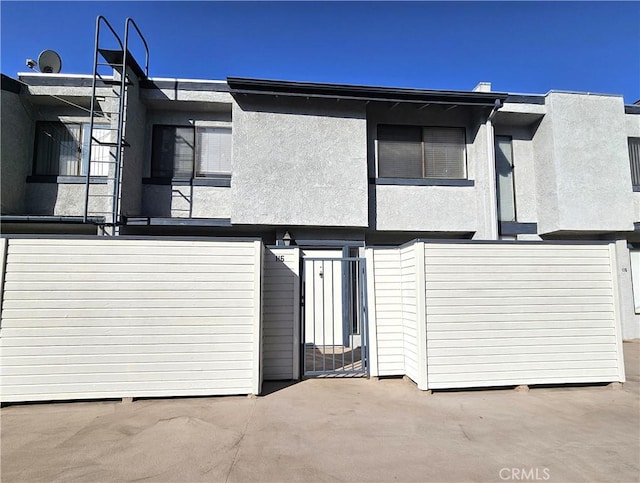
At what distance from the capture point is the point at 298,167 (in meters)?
8.75

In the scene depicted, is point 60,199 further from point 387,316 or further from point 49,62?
point 387,316

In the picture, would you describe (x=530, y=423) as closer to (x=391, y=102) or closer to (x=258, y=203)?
(x=258, y=203)

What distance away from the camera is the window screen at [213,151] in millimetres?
9477

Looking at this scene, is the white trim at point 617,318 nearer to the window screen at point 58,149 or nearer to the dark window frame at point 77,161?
the dark window frame at point 77,161

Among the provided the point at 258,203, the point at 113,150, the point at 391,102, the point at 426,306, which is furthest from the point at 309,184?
the point at 113,150

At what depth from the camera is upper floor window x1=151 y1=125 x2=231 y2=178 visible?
9.43 m

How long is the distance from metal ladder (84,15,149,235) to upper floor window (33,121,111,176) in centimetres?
3

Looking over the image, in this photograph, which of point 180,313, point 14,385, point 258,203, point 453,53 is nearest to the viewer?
point 14,385

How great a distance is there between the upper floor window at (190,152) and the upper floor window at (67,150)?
1207 millimetres

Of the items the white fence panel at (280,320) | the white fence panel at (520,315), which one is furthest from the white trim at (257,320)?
the white fence panel at (520,315)

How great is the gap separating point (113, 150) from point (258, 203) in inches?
152

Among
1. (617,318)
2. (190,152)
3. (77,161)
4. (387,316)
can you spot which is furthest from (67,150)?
(617,318)

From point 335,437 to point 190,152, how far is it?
306 inches

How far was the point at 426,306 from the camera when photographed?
5934 millimetres
